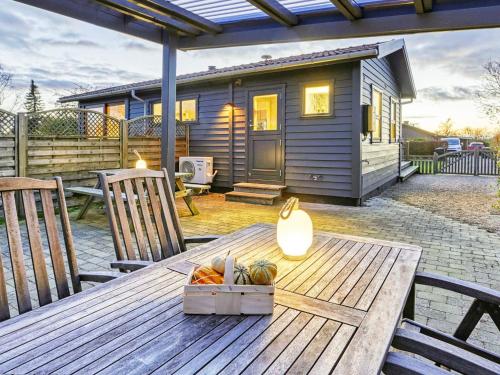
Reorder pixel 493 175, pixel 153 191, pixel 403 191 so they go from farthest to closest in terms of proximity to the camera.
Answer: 1. pixel 493 175
2. pixel 403 191
3. pixel 153 191

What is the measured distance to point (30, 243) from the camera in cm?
131

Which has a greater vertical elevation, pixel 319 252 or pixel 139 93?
pixel 139 93

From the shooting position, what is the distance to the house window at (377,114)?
24.5 ft

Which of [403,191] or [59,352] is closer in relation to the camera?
[59,352]

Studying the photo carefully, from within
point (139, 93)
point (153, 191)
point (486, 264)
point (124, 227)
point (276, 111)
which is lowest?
point (486, 264)

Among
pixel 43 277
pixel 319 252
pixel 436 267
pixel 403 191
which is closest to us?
pixel 43 277

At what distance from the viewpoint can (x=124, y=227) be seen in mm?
1672

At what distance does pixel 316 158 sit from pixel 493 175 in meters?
8.57

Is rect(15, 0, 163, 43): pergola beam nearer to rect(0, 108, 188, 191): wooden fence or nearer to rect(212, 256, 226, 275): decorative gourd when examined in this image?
rect(0, 108, 188, 191): wooden fence

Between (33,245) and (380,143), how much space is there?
7.91 metres

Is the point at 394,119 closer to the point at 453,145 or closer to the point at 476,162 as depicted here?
the point at 476,162

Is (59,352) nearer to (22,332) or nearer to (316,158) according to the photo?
(22,332)

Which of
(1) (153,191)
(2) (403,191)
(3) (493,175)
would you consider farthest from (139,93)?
(3) (493,175)

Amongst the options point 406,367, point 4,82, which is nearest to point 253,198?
point 406,367
